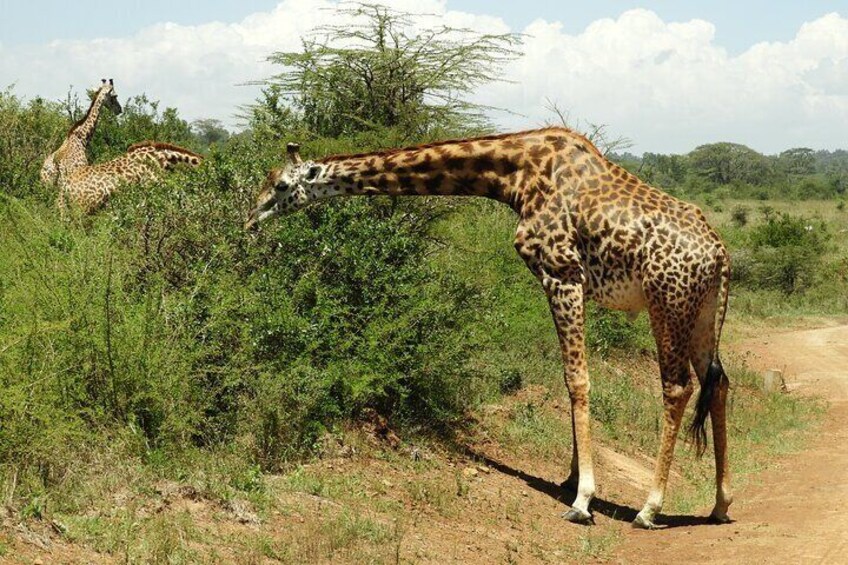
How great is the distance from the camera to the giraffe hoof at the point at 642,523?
27.8 feet

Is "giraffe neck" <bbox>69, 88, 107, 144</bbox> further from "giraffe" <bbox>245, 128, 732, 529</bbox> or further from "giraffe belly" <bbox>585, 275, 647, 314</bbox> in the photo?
"giraffe belly" <bbox>585, 275, 647, 314</bbox>

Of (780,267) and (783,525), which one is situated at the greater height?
(783,525)

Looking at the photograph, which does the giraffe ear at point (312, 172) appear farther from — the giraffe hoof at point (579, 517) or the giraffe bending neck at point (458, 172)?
the giraffe hoof at point (579, 517)

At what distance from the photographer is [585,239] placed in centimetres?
878

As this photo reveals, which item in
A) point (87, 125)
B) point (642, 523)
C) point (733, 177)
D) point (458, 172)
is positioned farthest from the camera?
point (733, 177)

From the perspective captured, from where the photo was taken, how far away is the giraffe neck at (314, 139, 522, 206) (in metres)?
9.14

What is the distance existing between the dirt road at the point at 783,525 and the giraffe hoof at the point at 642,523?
Answer: 0.10 metres

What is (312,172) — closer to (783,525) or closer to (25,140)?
(783,525)

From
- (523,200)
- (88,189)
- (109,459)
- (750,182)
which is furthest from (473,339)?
(750,182)

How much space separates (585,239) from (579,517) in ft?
7.39

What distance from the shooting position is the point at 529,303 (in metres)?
14.3

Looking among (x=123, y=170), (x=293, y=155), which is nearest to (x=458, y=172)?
(x=293, y=155)

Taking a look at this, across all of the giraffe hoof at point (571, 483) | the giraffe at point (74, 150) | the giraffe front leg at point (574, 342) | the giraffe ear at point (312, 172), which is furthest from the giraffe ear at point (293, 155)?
the giraffe at point (74, 150)

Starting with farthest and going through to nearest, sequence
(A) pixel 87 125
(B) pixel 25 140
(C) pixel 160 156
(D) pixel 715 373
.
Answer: (B) pixel 25 140
(A) pixel 87 125
(C) pixel 160 156
(D) pixel 715 373
